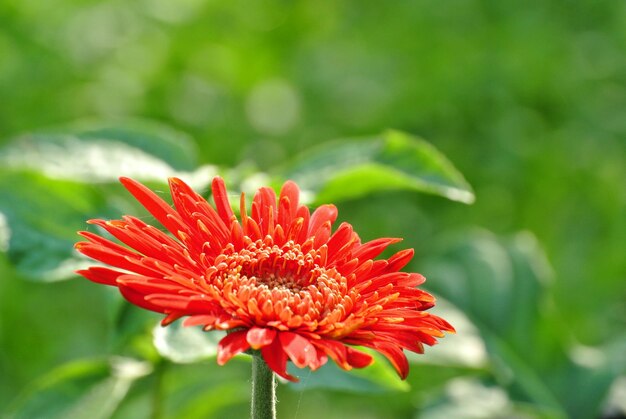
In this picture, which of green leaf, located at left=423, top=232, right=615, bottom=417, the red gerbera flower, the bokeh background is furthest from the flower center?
the bokeh background

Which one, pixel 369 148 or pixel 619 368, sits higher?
pixel 369 148

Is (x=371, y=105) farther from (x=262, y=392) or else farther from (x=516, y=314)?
(x=262, y=392)

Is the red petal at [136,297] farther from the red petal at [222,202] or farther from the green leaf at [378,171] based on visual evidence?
the green leaf at [378,171]

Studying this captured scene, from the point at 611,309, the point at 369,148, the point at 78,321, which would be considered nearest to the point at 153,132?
the point at 369,148

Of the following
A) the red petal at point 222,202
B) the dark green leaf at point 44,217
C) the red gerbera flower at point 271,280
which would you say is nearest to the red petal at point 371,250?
the red gerbera flower at point 271,280

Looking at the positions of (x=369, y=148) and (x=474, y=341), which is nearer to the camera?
(x=369, y=148)

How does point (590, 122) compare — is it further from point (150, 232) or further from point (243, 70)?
point (150, 232)
